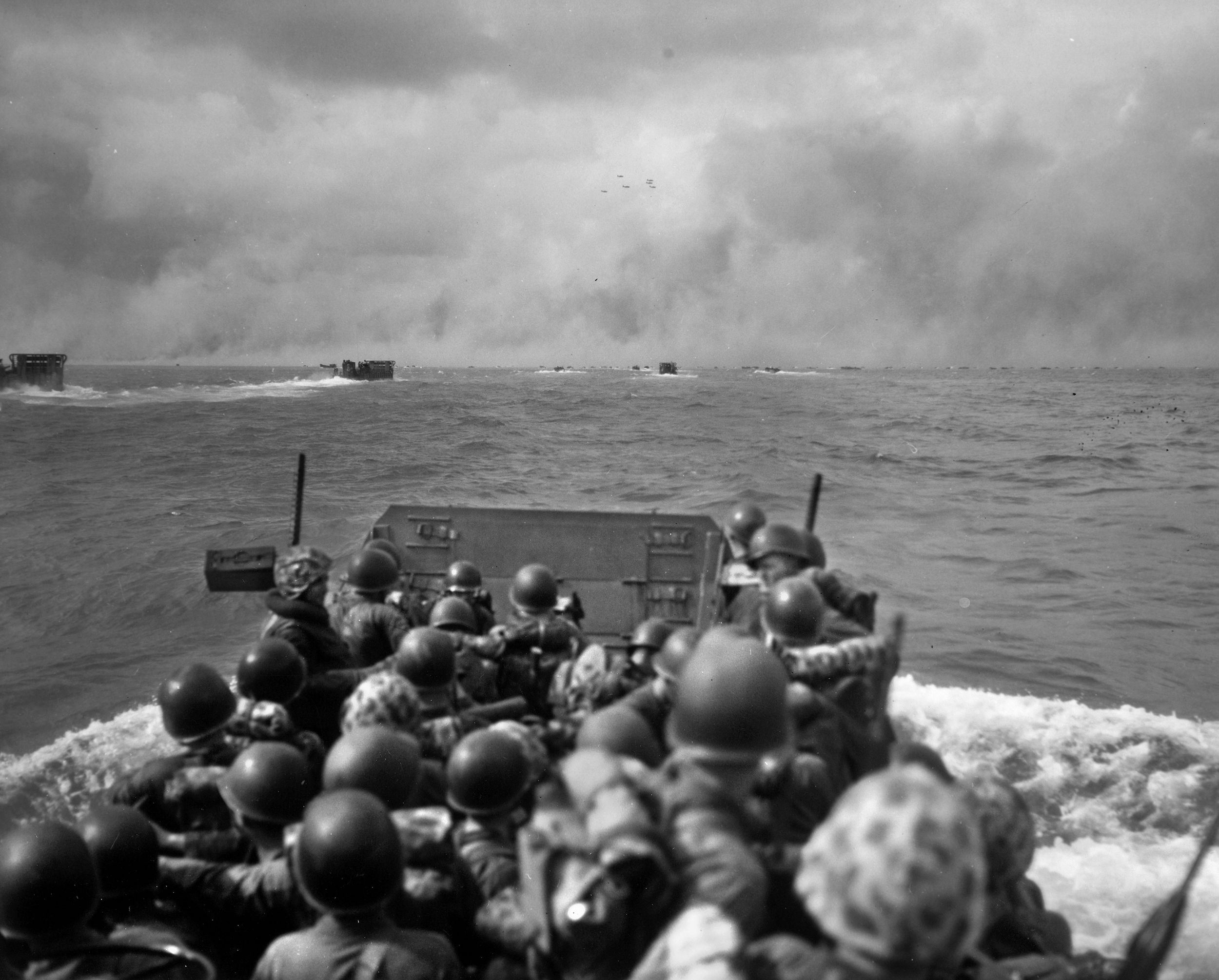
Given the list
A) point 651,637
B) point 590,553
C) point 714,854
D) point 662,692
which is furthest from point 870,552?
point 714,854

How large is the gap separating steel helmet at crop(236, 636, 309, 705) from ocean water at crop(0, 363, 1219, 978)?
5.35 meters

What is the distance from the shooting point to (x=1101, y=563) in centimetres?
1986

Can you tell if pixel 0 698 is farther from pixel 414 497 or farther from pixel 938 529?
pixel 938 529

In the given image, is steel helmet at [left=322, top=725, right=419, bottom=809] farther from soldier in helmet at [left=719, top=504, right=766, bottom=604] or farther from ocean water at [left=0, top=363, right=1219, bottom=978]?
ocean water at [left=0, top=363, right=1219, bottom=978]

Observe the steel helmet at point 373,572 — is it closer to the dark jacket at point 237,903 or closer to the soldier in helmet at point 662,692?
the soldier in helmet at point 662,692

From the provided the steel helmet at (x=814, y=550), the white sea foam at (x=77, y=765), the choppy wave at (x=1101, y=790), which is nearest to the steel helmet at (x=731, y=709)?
the steel helmet at (x=814, y=550)

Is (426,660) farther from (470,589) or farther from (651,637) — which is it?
(470,589)

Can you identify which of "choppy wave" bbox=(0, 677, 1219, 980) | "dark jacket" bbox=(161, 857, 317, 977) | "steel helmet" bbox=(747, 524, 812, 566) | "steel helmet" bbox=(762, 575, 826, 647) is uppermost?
"steel helmet" bbox=(747, 524, 812, 566)

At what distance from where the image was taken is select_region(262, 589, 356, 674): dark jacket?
5.64m

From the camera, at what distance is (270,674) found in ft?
14.9

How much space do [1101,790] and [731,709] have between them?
8.60m

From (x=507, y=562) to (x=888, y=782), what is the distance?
7.97 meters

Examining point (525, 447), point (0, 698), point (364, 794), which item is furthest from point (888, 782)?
point (525, 447)

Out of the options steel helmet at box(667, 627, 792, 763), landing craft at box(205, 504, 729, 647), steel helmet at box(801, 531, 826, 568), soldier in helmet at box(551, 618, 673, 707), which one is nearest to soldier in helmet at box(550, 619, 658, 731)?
soldier in helmet at box(551, 618, 673, 707)
